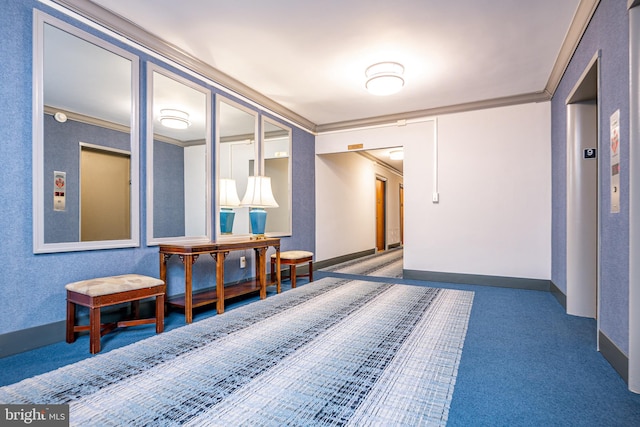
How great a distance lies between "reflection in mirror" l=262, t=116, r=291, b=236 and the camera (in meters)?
4.43

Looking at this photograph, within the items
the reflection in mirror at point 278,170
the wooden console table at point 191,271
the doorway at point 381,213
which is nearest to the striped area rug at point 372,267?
the reflection in mirror at point 278,170

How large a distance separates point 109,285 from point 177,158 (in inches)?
56.0

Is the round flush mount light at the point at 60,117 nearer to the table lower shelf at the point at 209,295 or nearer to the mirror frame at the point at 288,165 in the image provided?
the table lower shelf at the point at 209,295

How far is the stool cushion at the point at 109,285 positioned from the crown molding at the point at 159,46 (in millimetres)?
2011

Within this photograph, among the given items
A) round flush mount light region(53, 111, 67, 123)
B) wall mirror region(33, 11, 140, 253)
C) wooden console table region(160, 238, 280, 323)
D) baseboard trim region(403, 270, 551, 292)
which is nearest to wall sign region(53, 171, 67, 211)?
wall mirror region(33, 11, 140, 253)

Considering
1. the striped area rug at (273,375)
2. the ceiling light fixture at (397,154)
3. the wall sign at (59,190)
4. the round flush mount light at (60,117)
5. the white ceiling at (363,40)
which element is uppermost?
the white ceiling at (363,40)

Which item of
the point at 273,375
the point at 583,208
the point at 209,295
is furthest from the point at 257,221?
the point at 583,208

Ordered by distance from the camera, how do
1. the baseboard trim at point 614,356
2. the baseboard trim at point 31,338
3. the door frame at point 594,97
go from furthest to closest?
the door frame at point 594,97
the baseboard trim at point 31,338
the baseboard trim at point 614,356

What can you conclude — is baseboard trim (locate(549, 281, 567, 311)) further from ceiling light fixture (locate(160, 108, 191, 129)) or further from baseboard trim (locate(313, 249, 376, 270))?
ceiling light fixture (locate(160, 108, 191, 129))

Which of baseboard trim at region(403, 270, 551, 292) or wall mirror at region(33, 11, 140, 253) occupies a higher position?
wall mirror at region(33, 11, 140, 253)

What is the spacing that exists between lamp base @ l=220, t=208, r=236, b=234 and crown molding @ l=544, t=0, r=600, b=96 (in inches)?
144

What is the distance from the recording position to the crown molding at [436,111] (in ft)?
13.3

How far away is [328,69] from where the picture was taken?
348 centimetres

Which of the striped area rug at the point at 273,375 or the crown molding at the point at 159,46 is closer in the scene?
the striped area rug at the point at 273,375
